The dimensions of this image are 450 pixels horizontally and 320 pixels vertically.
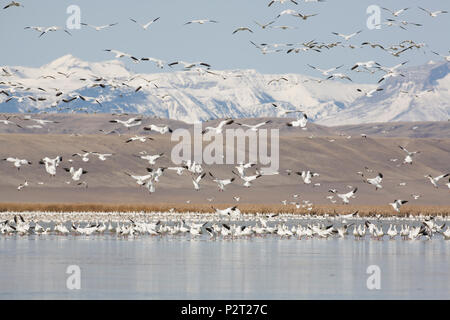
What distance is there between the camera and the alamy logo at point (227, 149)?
6437 inches

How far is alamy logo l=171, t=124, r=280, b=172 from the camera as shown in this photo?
16350 centimetres

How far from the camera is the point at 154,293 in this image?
31609mm

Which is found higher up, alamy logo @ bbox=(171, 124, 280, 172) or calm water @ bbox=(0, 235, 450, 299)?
alamy logo @ bbox=(171, 124, 280, 172)

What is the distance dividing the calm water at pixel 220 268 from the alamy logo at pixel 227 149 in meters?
107

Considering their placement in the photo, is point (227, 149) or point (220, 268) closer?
point (220, 268)

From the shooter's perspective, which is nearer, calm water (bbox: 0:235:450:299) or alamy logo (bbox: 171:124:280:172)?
calm water (bbox: 0:235:450:299)

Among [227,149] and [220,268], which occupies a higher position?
[227,149]

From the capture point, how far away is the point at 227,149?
172 meters

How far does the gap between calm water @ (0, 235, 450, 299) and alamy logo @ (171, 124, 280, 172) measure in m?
107

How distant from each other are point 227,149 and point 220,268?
13295cm
